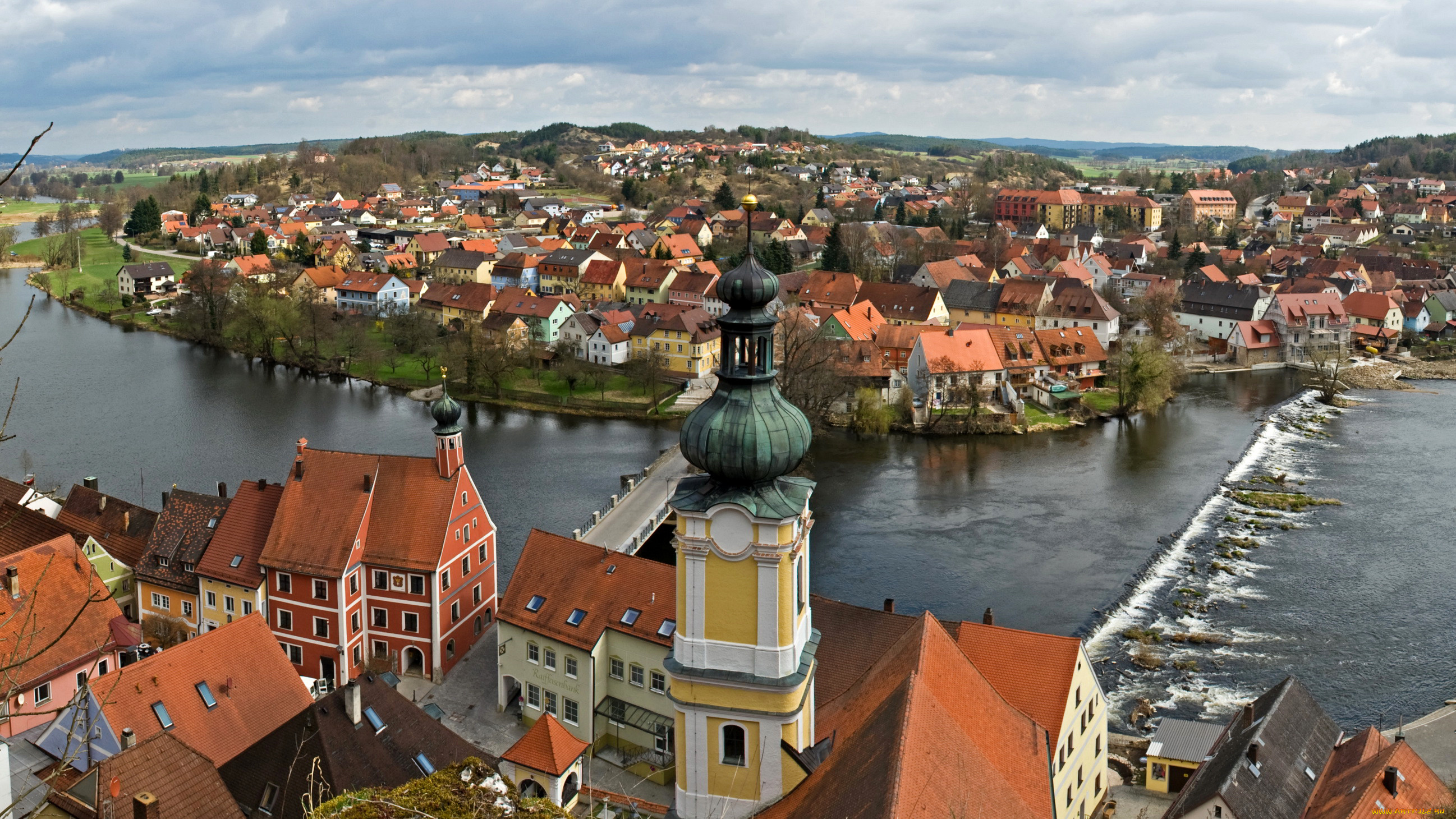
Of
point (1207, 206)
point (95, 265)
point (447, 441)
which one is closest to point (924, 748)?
point (447, 441)

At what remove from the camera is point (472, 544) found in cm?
2239

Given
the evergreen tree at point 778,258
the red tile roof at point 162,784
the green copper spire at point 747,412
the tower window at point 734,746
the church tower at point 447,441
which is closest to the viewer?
the green copper spire at point 747,412

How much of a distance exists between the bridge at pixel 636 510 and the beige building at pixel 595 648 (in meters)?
5.41

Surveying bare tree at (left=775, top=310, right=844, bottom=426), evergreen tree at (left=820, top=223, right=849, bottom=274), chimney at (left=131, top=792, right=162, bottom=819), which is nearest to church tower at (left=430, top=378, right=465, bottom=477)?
chimney at (left=131, top=792, right=162, bottom=819)

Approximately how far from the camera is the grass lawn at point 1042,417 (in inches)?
1704

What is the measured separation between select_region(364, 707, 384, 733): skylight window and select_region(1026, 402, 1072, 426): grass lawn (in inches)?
1255

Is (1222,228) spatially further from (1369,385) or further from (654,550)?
(654,550)

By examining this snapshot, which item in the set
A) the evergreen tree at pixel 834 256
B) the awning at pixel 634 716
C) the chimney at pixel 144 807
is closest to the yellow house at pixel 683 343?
the evergreen tree at pixel 834 256

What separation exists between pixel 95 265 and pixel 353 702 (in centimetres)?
7967

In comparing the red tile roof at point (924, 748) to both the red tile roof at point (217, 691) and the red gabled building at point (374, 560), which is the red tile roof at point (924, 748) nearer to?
the red tile roof at point (217, 691)

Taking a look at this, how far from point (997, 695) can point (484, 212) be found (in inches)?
4066

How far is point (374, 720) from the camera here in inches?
585

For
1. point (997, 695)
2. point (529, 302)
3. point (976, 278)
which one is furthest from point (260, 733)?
point (976, 278)

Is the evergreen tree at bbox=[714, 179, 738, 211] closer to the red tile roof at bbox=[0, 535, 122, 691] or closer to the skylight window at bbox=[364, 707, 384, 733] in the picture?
the red tile roof at bbox=[0, 535, 122, 691]
